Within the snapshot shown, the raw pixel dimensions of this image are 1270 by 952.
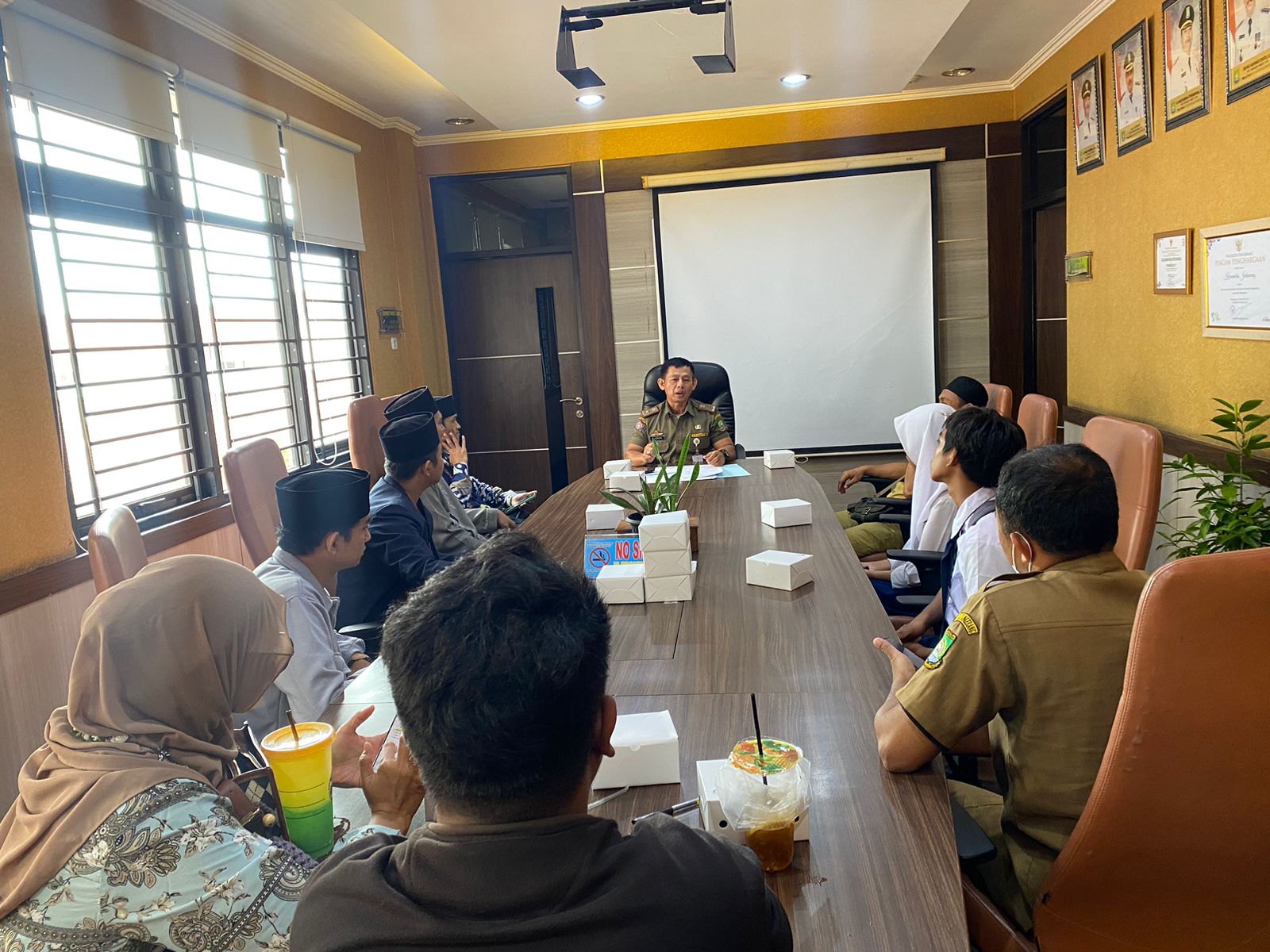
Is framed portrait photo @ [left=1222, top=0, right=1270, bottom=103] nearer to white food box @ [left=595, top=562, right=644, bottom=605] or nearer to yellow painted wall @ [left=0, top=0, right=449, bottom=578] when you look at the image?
white food box @ [left=595, top=562, right=644, bottom=605]

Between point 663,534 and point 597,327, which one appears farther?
point 597,327

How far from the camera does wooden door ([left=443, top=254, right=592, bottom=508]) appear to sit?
6.27 metres

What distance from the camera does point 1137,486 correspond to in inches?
96.9

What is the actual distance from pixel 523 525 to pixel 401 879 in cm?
252

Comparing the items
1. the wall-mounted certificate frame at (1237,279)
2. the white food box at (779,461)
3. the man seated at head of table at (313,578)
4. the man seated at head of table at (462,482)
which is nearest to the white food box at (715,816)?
the man seated at head of table at (313,578)

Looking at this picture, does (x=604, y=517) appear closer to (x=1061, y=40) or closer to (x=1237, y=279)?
(x=1237, y=279)

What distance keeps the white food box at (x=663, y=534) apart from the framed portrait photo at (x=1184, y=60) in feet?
8.86

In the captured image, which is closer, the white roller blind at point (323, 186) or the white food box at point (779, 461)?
the white food box at point (779, 461)

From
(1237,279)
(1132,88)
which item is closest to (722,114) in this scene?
(1132,88)

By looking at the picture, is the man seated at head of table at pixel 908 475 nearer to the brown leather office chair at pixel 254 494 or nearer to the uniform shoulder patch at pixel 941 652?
the uniform shoulder patch at pixel 941 652

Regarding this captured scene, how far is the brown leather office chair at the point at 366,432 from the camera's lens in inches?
179

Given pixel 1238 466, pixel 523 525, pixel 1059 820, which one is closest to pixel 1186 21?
pixel 1238 466

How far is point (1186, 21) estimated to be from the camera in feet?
11.1

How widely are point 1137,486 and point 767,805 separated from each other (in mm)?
1833
